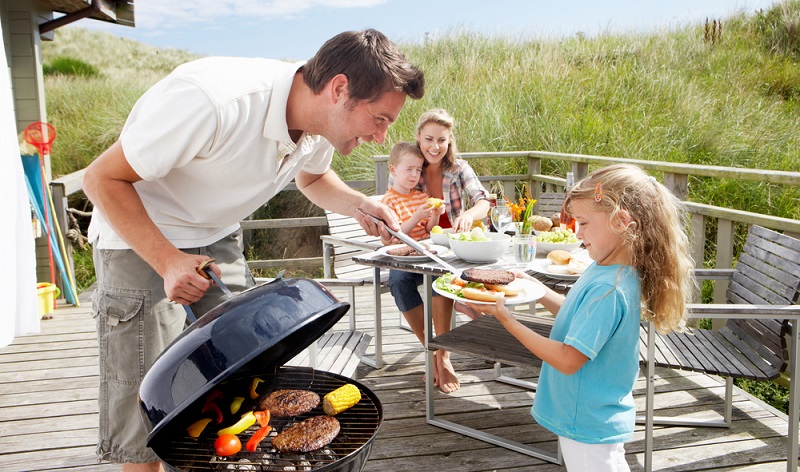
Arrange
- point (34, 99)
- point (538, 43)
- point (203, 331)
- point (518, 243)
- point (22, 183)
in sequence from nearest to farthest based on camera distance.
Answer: point (203, 331) → point (518, 243) → point (22, 183) → point (34, 99) → point (538, 43)

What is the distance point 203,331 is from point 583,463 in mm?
1227

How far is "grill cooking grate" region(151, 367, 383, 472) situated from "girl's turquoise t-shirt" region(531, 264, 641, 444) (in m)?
0.63

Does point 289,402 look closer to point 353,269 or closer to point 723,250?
point 353,269

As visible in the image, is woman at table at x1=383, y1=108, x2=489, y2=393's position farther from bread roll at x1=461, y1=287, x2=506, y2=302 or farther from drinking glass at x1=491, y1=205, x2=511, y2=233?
bread roll at x1=461, y1=287, x2=506, y2=302

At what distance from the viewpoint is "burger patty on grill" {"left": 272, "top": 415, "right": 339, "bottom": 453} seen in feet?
4.46

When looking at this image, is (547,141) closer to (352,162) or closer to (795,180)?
(352,162)

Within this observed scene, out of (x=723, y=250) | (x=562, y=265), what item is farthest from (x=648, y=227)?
(x=723, y=250)

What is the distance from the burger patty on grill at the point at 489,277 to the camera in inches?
82.4

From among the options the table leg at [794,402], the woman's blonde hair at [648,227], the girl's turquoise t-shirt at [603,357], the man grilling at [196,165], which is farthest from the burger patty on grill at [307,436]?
the table leg at [794,402]

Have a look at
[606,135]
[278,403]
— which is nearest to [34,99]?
[278,403]

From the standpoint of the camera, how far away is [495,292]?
2051 millimetres

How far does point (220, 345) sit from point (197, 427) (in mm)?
331

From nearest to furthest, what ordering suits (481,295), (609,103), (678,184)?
(481,295), (678,184), (609,103)

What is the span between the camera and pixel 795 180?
3092 mm
